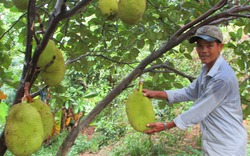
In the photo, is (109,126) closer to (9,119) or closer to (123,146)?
(123,146)

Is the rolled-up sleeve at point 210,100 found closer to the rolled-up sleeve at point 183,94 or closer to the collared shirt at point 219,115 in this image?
the collared shirt at point 219,115

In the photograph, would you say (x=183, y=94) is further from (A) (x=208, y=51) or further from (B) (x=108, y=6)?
(B) (x=108, y=6)

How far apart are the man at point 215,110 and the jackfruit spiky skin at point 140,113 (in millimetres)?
28

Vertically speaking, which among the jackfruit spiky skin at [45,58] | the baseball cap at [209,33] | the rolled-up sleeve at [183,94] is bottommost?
the rolled-up sleeve at [183,94]

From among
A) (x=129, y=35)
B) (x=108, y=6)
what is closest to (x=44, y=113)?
(x=108, y=6)

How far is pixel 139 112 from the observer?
1287mm

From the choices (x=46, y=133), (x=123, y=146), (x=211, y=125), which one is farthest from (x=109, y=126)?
(x=46, y=133)

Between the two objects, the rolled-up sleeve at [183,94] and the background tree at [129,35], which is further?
the rolled-up sleeve at [183,94]

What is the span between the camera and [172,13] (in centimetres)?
160

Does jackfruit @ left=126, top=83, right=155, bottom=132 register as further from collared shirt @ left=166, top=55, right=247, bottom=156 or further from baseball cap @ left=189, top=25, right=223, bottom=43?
baseball cap @ left=189, top=25, right=223, bottom=43

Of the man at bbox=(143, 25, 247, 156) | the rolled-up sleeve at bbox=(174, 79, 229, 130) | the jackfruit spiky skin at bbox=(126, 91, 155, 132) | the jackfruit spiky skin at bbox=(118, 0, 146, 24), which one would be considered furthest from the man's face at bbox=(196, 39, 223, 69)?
the jackfruit spiky skin at bbox=(118, 0, 146, 24)

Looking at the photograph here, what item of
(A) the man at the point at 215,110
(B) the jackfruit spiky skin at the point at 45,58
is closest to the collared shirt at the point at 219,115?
(A) the man at the point at 215,110

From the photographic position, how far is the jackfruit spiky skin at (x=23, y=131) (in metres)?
0.80

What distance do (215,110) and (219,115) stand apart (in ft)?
Result: 0.09
